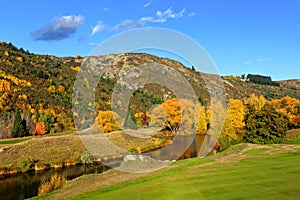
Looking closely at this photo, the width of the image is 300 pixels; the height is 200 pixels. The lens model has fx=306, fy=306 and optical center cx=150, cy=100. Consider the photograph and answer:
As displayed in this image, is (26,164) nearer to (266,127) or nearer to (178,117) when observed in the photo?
(266,127)

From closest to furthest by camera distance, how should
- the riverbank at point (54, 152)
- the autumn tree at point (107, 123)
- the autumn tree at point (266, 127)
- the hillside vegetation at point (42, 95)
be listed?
the autumn tree at point (266, 127), the riverbank at point (54, 152), the autumn tree at point (107, 123), the hillside vegetation at point (42, 95)

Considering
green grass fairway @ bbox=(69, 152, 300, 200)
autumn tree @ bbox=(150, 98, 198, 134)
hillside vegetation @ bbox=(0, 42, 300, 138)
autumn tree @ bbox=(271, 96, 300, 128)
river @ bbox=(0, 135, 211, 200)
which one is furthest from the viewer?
hillside vegetation @ bbox=(0, 42, 300, 138)

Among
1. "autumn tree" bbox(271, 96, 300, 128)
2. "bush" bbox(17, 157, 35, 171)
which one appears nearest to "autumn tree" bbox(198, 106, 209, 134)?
"autumn tree" bbox(271, 96, 300, 128)

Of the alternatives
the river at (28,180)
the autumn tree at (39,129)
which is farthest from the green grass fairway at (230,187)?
the autumn tree at (39,129)

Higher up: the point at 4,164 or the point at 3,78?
the point at 3,78

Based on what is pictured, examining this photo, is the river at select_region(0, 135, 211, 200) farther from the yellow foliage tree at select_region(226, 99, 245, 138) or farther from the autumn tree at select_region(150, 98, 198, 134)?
the autumn tree at select_region(150, 98, 198, 134)

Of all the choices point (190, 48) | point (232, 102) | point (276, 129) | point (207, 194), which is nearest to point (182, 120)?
point (232, 102)

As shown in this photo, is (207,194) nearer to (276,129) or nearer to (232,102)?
(276,129)

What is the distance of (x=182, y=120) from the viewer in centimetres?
7931

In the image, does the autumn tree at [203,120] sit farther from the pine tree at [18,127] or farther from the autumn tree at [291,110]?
the pine tree at [18,127]

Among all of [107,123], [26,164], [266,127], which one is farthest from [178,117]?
[26,164]

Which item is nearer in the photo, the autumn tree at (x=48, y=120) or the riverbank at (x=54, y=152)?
the riverbank at (x=54, y=152)

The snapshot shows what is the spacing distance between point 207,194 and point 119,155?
43367mm

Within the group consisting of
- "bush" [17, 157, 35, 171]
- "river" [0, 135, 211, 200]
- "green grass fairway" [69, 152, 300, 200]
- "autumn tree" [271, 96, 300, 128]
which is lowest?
"river" [0, 135, 211, 200]
